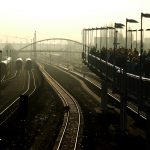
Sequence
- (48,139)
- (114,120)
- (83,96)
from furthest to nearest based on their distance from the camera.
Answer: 1. (83,96)
2. (114,120)
3. (48,139)

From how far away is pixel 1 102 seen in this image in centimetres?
4922

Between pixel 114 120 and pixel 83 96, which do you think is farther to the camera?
pixel 83 96

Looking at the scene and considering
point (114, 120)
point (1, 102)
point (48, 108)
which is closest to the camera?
point (114, 120)

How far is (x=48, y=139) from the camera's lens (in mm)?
28922

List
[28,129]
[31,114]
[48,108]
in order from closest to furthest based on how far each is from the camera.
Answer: [28,129], [31,114], [48,108]

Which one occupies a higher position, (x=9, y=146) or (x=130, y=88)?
(x=130, y=88)

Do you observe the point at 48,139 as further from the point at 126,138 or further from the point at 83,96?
the point at 83,96

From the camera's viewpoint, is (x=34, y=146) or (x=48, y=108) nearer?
(x=34, y=146)

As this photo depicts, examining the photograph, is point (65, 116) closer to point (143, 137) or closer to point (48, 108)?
point (48, 108)

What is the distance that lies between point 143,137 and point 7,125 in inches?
453

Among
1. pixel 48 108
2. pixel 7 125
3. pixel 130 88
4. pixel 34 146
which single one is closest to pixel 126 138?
pixel 130 88

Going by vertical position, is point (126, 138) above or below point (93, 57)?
below

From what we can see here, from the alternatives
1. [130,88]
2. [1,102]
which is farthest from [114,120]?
[1,102]

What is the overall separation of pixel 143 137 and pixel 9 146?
961cm
